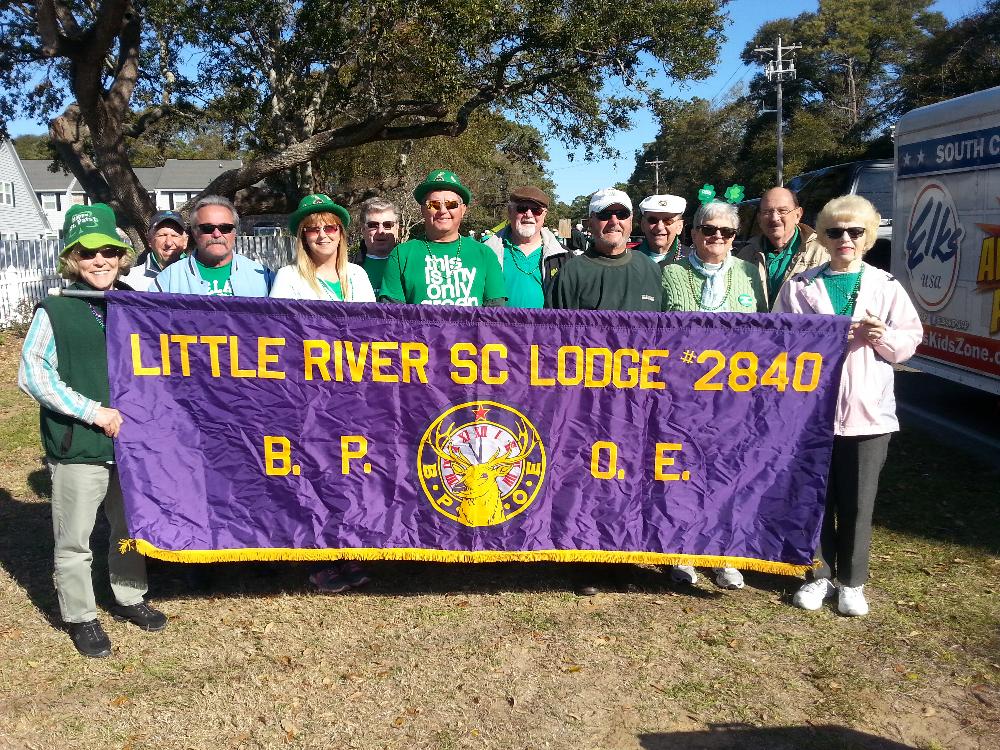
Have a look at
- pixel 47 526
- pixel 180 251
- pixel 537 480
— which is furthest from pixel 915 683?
pixel 47 526

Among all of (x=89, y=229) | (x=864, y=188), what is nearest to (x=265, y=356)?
(x=89, y=229)

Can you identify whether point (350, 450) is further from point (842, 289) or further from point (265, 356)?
point (842, 289)

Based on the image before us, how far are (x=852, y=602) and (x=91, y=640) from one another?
11.8 ft

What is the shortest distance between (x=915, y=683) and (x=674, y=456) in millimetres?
1376

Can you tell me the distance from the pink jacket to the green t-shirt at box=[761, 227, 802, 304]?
75 centimetres

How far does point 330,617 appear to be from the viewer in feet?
13.4

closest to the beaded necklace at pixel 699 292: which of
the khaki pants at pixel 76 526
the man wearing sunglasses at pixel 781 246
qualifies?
the man wearing sunglasses at pixel 781 246

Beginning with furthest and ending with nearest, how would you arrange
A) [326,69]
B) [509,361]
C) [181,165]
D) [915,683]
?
[181,165] < [326,69] < [509,361] < [915,683]

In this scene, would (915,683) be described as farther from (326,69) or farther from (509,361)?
(326,69)

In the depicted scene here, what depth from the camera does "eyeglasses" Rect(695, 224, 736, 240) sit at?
13.4 feet

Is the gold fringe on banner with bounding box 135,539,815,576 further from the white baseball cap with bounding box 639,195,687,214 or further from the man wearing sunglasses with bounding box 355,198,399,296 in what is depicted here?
the white baseball cap with bounding box 639,195,687,214

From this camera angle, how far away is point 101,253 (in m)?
3.67

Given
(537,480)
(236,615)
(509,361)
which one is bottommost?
(236,615)

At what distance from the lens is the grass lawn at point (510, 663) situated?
10.3 feet
